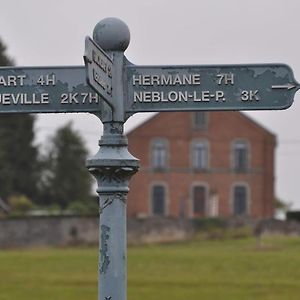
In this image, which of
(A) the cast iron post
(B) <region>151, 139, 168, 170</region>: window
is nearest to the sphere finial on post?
(A) the cast iron post

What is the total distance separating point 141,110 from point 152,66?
26 centimetres

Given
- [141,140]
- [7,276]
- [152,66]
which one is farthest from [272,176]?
[152,66]

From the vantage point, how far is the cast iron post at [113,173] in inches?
241

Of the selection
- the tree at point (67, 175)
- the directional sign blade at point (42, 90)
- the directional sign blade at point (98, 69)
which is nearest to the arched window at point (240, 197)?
the tree at point (67, 175)

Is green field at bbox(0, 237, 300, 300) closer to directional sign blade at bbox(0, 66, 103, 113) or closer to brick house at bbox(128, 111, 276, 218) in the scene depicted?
directional sign blade at bbox(0, 66, 103, 113)

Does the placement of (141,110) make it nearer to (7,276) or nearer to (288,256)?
(7,276)

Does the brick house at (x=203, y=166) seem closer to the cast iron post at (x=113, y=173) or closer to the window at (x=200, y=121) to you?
the window at (x=200, y=121)

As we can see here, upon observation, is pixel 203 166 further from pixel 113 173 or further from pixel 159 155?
pixel 113 173

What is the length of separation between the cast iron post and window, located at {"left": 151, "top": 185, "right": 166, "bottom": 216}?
64.1m

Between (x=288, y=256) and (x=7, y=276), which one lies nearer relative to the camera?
(x=7, y=276)

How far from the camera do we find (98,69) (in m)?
5.73

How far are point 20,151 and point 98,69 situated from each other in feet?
248

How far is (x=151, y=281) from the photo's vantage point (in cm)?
2636

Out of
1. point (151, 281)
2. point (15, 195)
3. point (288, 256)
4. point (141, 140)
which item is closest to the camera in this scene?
point (151, 281)
